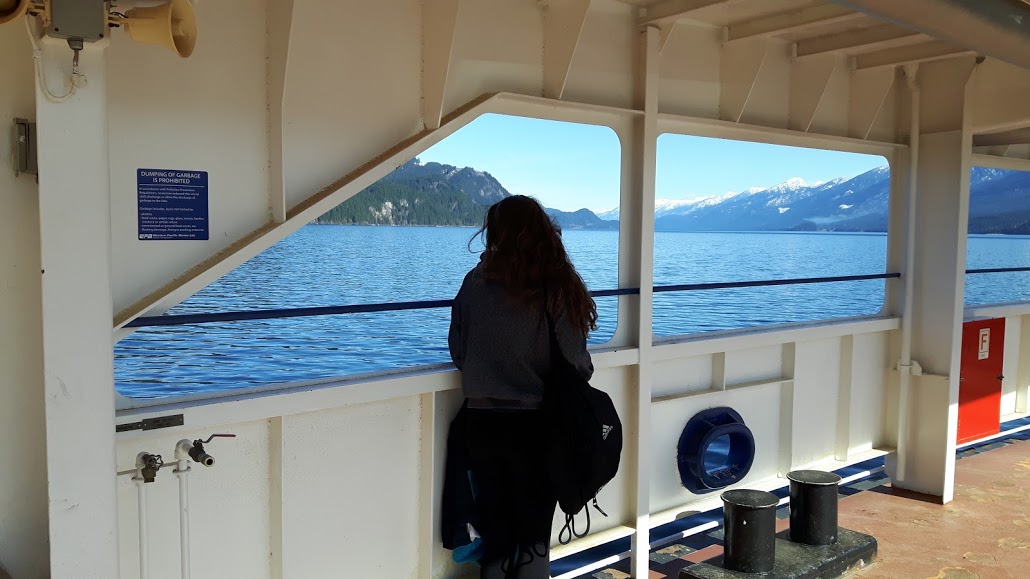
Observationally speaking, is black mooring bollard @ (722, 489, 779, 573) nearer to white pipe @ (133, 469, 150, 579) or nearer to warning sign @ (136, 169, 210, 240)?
white pipe @ (133, 469, 150, 579)

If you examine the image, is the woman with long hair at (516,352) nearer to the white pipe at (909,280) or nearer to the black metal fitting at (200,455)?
the black metal fitting at (200,455)

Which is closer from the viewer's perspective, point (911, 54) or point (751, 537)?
point (751, 537)

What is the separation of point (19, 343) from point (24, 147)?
21.8 inches

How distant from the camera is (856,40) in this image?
4.39 metres

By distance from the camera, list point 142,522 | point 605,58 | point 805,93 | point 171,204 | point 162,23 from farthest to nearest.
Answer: point 805,93 < point 605,58 < point 171,204 < point 142,522 < point 162,23

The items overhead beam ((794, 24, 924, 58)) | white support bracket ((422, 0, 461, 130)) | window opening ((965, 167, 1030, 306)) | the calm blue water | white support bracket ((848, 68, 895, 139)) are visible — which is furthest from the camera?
window opening ((965, 167, 1030, 306))

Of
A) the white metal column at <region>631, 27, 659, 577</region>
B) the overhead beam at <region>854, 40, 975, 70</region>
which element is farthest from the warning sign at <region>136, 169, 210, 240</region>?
the overhead beam at <region>854, 40, 975, 70</region>

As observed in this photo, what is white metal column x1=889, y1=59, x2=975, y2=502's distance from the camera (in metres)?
5.15

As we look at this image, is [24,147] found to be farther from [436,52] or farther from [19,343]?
[436,52]

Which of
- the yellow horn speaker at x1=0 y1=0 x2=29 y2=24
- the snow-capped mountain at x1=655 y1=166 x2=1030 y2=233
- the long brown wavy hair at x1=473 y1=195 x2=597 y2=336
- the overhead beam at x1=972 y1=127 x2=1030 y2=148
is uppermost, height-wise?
the snow-capped mountain at x1=655 y1=166 x2=1030 y2=233

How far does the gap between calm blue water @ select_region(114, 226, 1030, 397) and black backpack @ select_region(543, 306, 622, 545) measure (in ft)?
2.38

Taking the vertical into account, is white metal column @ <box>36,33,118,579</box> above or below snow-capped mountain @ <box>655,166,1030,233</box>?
below

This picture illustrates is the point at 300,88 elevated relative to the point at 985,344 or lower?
elevated

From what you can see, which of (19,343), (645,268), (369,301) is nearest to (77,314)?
(19,343)
